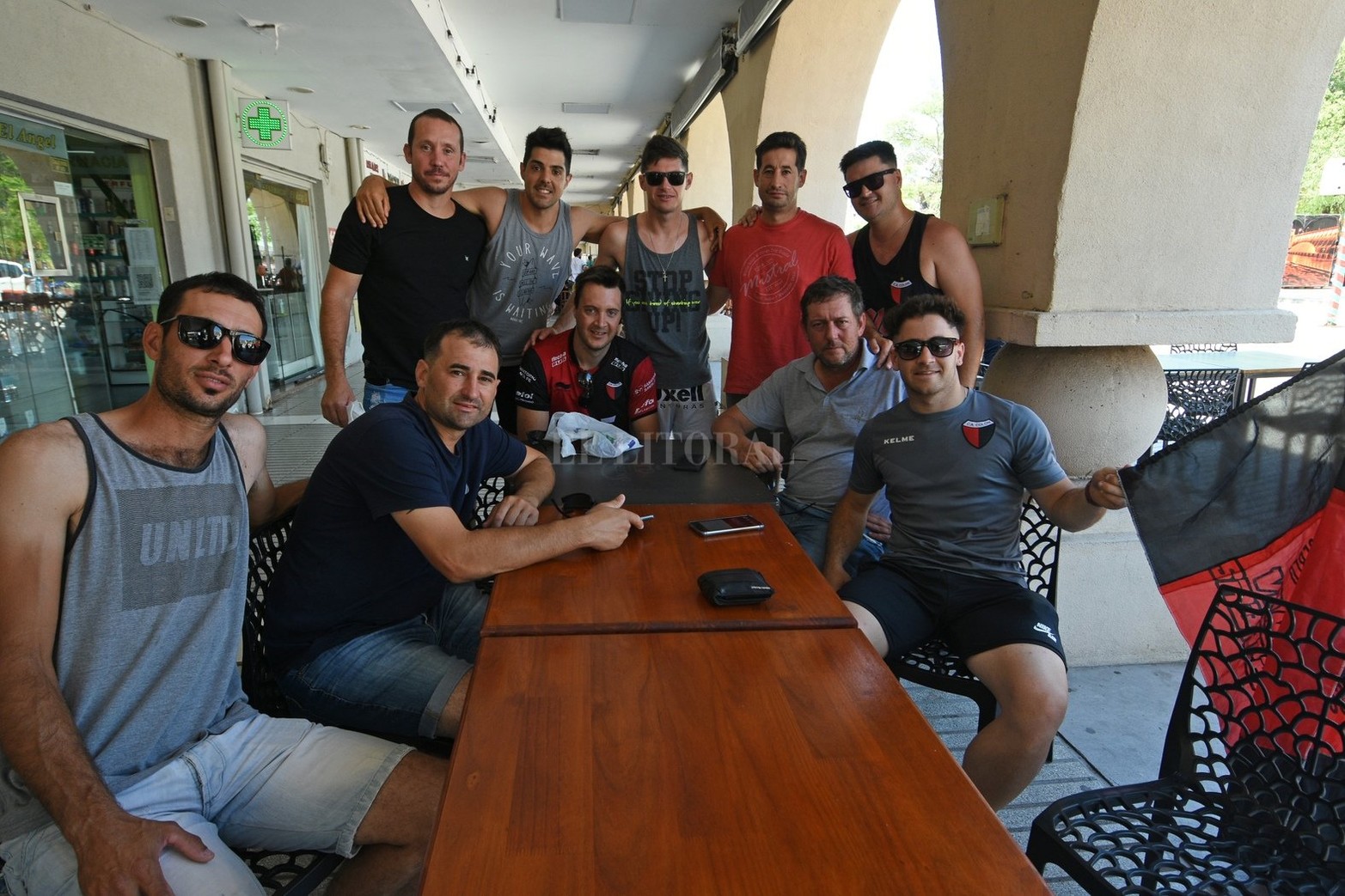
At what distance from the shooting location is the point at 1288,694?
133cm

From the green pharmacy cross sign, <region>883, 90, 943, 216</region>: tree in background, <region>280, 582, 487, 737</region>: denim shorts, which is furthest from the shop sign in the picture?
<region>883, 90, 943, 216</region>: tree in background

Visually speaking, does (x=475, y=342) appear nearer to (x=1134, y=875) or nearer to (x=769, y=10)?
(x=1134, y=875)

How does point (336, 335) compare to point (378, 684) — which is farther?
point (336, 335)

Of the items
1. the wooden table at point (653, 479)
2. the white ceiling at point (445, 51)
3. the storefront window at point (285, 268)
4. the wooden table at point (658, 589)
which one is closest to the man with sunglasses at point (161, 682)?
the wooden table at point (658, 589)

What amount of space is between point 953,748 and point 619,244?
7.13 feet

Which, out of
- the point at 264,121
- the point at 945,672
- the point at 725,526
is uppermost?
the point at 264,121

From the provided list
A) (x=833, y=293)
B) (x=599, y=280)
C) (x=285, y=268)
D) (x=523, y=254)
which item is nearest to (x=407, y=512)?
(x=599, y=280)

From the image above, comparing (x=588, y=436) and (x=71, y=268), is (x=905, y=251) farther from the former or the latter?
(x=71, y=268)

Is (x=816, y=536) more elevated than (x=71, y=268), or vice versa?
(x=71, y=268)

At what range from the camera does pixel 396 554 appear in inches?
69.2

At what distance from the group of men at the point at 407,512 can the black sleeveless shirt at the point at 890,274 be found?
13 mm

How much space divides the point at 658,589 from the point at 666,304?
1799mm

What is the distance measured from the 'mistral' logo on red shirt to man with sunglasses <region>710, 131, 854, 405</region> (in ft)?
3.62

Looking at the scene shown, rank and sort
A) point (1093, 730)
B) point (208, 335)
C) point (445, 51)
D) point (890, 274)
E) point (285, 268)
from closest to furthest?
point (208, 335), point (1093, 730), point (890, 274), point (445, 51), point (285, 268)
